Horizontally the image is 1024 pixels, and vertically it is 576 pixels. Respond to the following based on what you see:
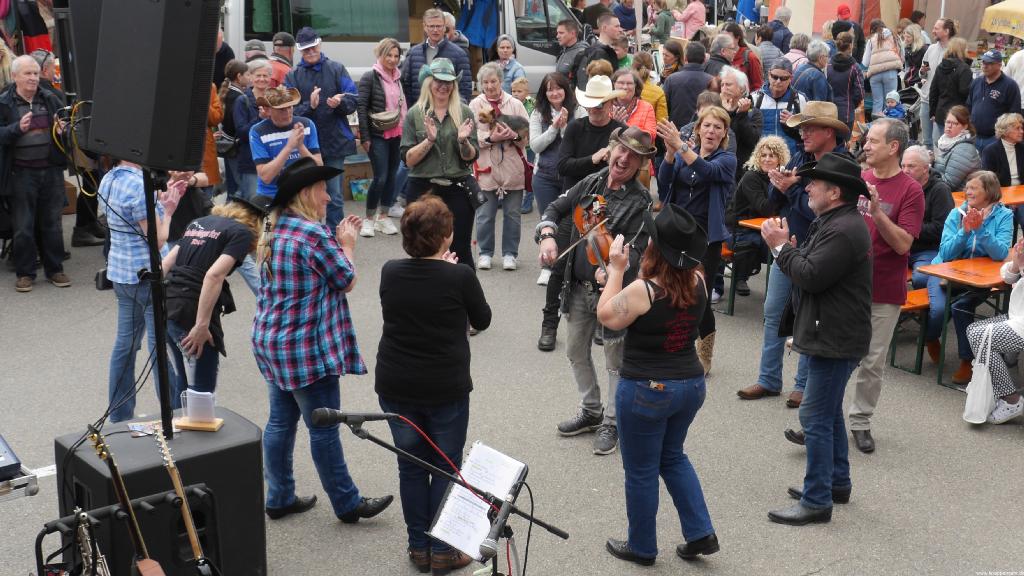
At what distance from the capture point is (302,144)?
8312 millimetres

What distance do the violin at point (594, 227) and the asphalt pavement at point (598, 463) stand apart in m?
1.17

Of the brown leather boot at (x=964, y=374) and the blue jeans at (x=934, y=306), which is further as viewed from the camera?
the blue jeans at (x=934, y=306)

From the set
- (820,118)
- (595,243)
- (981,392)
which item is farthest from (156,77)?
(981,392)

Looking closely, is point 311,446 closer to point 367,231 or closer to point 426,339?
point 426,339

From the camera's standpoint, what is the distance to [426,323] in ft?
15.3

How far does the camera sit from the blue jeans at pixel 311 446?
5168 millimetres

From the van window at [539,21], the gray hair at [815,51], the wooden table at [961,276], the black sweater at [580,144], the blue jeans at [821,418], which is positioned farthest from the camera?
the van window at [539,21]

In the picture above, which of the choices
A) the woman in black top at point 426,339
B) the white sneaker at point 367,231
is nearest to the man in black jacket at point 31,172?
the white sneaker at point 367,231

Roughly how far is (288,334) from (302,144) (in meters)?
3.58

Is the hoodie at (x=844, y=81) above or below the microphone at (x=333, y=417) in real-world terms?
above

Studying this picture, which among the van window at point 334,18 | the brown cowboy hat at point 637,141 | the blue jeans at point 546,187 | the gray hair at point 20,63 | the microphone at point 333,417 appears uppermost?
the van window at point 334,18

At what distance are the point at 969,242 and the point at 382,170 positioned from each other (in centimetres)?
573

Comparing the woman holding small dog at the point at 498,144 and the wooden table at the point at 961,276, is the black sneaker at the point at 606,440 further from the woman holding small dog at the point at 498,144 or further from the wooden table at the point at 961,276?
the woman holding small dog at the point at 498,144

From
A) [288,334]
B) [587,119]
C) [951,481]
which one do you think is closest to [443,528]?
[288,334]
